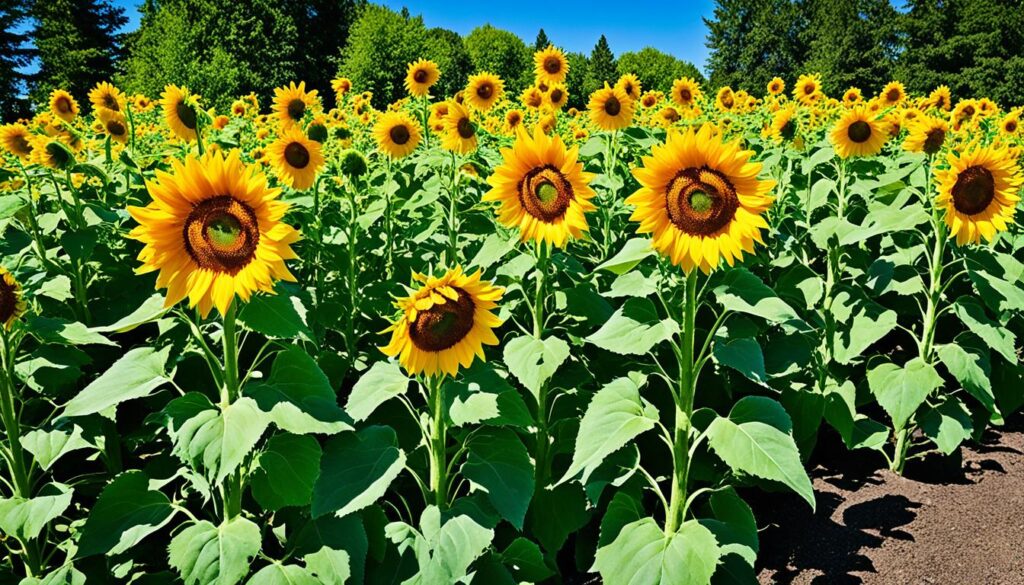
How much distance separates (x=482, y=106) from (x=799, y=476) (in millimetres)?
5293

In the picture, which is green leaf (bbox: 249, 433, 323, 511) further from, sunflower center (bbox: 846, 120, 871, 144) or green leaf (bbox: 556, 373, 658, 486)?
sunflower center (bbox: 846, 120, 871, 144)

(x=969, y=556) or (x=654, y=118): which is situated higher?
(x=654, y=118)

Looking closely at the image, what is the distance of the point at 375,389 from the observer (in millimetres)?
2475

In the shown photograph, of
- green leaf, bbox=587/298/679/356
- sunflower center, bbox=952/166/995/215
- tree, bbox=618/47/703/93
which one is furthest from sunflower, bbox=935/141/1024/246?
tree, bbox=618/47/703/93

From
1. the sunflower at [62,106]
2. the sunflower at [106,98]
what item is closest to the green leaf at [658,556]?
the sunflower at [106,98]

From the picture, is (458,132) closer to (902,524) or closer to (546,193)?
(546,193)

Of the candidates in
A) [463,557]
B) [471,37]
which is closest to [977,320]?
[463,557]

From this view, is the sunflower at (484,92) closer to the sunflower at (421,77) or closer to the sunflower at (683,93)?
the sunflower at (421,77)

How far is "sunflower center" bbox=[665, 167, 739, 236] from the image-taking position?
2260mm

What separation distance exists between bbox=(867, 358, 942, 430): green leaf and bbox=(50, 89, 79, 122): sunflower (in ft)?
21.8

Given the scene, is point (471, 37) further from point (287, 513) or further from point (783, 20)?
point (287, 513)

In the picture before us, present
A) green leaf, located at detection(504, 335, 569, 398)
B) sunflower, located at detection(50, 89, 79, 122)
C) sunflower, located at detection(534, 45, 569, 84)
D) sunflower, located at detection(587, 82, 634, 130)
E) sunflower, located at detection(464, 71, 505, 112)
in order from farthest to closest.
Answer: sunflower, located at detection(534, 45, 569, 84), sunflower, located at detection(464, 71, 505, 112), sunflower, located at detection(50, 89, 79, 122), sunflower, located at detection(587, 82, 634, 130), green leaf, located at detection(504, 335, 569, 398)

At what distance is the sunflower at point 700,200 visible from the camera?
224 centimetres

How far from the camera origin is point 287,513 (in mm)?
2729
